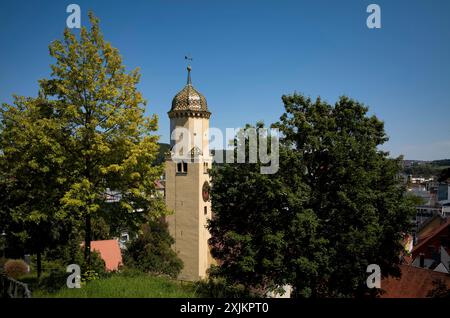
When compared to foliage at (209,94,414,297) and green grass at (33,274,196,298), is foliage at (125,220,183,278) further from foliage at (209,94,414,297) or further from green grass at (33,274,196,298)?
green grass at (33,274,196,298)

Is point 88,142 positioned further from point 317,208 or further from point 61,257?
point 61,257

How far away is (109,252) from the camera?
37156 millimetres

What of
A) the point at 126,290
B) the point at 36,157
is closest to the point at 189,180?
the point at 36,157

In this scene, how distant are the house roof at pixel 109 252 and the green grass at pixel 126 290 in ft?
77.8

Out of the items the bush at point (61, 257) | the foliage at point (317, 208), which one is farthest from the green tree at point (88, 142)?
the bush at point (61, 257)

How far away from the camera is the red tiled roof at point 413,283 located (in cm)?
2478

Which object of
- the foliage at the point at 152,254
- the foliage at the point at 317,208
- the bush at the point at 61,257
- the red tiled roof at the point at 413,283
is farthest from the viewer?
the foliage at the point at 152,254

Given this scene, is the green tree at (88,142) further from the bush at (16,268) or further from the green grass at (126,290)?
the bush at (16,268)

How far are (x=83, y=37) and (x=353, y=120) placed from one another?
1289 cm

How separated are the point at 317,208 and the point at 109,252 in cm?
2685

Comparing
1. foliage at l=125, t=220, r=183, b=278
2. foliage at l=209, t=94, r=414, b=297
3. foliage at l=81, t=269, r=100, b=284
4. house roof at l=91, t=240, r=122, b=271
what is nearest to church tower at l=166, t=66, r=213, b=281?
foliage at l=125, t=220, r=183, b=278

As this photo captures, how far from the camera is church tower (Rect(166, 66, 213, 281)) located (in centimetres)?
4100
